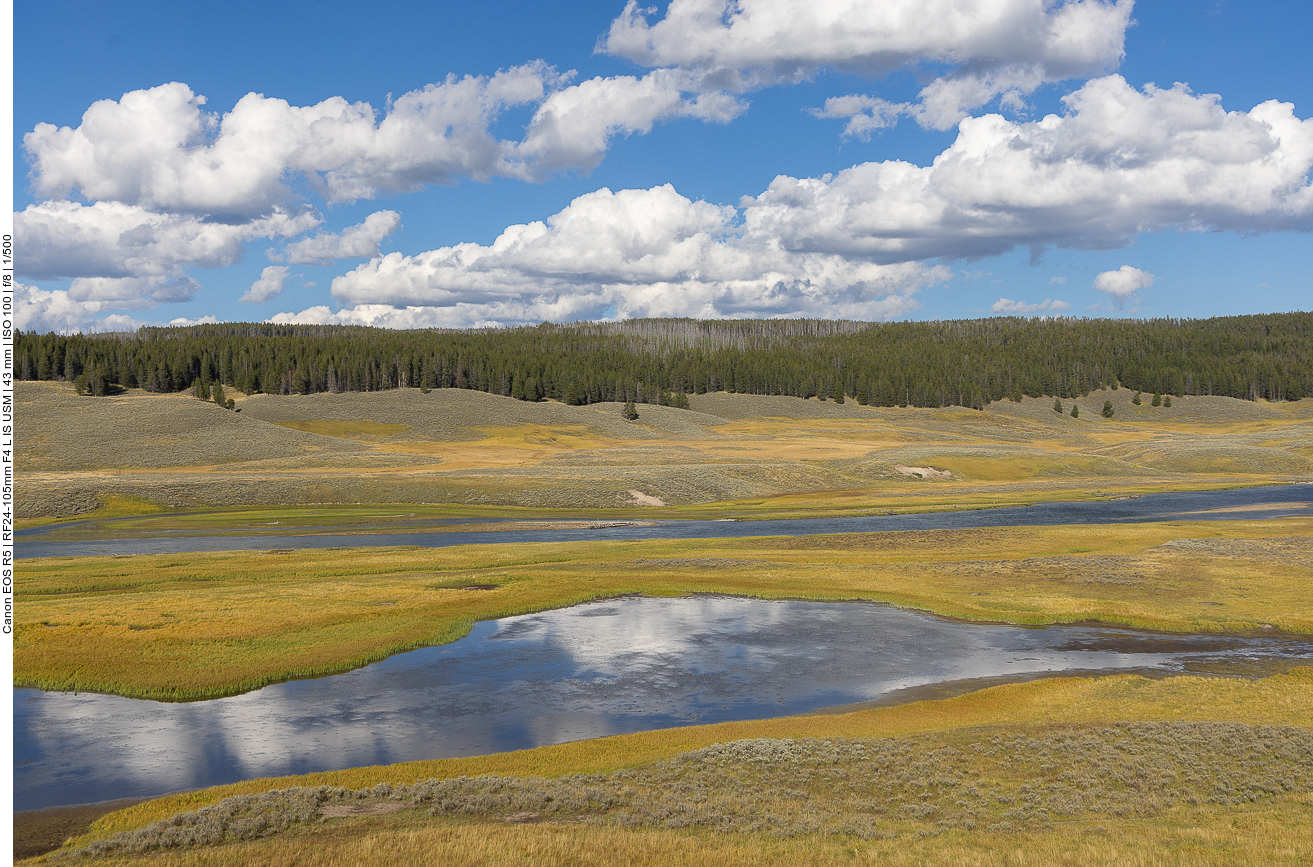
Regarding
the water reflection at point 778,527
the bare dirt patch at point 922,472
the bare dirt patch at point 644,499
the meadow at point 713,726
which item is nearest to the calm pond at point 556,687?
the meadow at point 713,726

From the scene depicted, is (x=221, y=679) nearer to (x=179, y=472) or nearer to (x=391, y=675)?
(x=391, y=675)

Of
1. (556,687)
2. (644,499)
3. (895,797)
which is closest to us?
(895,797)

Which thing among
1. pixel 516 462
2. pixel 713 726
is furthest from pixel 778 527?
pixel 516 462

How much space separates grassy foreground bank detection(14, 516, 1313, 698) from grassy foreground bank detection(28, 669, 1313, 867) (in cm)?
1419

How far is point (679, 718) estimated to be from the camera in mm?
28016

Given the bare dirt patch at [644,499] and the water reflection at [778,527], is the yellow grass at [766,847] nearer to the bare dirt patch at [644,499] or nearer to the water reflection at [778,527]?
the water reflection at [778,527]

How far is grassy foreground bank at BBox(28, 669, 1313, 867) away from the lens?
54.1ft

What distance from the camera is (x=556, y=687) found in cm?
3147

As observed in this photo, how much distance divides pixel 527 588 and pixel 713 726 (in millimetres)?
24070

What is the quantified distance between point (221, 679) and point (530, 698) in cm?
1116

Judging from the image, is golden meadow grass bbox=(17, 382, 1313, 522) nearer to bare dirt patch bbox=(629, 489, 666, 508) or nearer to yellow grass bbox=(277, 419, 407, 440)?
bare dirt patch bbox=(629, 489, 666, 508)

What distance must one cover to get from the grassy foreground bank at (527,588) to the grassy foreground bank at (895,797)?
46.6ft

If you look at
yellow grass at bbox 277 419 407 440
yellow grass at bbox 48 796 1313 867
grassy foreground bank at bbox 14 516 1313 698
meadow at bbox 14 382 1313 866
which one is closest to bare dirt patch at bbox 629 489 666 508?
meadow at bbox 14 382 1313 866

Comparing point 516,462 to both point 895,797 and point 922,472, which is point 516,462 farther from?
point 895,797
